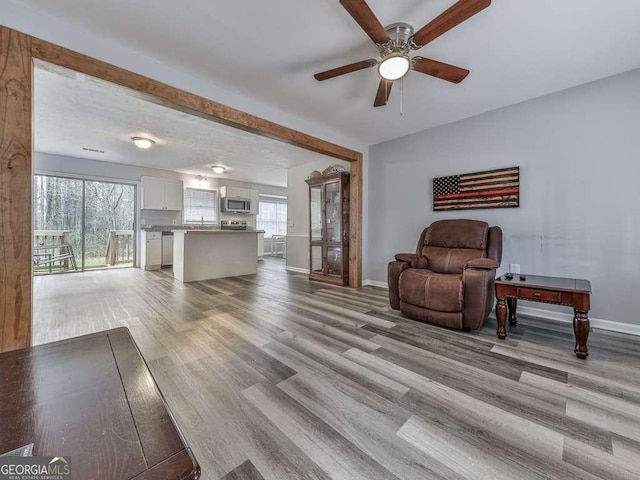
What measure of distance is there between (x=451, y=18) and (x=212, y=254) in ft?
15.5

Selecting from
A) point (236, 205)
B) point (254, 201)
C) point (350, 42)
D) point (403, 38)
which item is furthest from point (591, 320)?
point (254, 201)

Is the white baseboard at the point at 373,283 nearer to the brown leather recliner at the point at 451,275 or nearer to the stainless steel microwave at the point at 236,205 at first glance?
the brown leather recliner at the point at 451,275

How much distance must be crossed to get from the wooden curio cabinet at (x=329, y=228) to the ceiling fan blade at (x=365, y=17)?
284 centimetres

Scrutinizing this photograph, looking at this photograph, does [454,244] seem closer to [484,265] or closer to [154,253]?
[484,265]

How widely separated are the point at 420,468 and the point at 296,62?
9.48 feet

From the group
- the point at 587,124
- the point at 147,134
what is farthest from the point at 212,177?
the point at 587,124

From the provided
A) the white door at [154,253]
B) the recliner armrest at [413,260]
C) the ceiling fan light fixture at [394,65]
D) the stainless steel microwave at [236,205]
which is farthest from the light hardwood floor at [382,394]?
the stainless steel microwave at [236,205]

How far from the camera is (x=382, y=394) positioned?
5.33ft

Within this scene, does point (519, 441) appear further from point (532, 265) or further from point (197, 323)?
point (197, 323)

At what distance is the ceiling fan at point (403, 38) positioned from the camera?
4.96ft

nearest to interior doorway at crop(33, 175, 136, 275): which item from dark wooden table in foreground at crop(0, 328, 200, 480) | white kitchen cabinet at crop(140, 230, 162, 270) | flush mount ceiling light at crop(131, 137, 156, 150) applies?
white kitchen cabinet at crop(140, 230, 162, 270)

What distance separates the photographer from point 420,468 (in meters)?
1.13

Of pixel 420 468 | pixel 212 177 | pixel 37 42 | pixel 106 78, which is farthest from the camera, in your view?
pixel 212 177

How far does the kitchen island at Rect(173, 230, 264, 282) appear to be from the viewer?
4742mm
